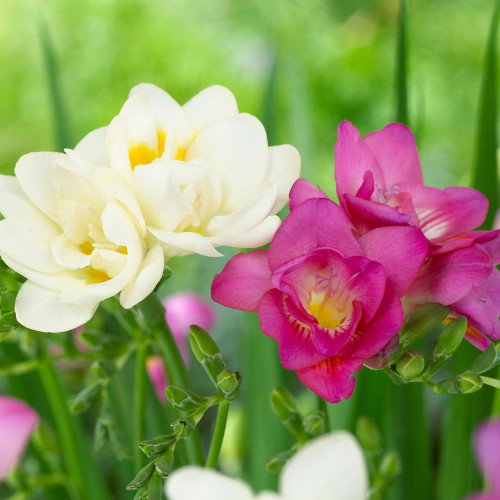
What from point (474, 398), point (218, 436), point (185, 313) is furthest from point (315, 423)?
point (185, 313)

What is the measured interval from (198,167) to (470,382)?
12cm

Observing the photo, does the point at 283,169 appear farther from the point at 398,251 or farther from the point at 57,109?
the point at 57,109

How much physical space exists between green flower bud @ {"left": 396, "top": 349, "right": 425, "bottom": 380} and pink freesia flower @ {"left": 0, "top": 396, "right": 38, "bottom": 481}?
0.17 m

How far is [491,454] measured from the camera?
179mm

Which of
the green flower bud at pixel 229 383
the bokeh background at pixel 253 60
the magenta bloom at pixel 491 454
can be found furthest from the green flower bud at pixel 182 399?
the bokeh background at pixel 253 60

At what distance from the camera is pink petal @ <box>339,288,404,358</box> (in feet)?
0.77

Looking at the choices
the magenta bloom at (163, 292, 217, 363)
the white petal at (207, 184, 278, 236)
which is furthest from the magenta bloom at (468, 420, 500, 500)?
the magenta bloom at (163, 292, 217, 363)

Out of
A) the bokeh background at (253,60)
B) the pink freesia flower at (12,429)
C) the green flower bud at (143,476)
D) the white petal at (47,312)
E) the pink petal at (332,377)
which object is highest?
the white petal at (47,312)

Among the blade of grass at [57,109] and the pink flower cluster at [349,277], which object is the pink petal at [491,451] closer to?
the pink flower cluster at [349,277]

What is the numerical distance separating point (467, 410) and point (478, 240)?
18cm

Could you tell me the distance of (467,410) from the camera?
0.40 metres

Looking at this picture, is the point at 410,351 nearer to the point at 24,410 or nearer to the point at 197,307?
the point at 24,410

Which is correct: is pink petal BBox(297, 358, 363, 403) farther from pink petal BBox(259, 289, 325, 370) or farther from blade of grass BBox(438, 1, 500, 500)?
blade of grass BBox(438, 1, 500, 500)

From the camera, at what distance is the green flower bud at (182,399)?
0.26m
